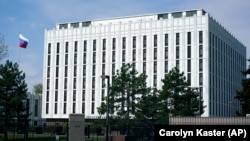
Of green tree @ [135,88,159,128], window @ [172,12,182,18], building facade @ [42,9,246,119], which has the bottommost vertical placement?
green tree @ [135,88,159,128]

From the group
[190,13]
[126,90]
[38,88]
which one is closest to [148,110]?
[126,90]

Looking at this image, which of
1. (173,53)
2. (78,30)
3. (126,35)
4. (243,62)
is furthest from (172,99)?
(243,62)

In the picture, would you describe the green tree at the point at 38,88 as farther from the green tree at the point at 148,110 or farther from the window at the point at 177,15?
the green tree at the point at 148,110

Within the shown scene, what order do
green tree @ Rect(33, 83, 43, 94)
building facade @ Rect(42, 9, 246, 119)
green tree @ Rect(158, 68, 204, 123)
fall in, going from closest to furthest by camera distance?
green tree @ Rect(158, 68, 204, 123) → building facade @ Rect(42, 9, 246, 119) → green tree @ Rect(33, 83, 43, 94)

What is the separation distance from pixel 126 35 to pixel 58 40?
1847 cm

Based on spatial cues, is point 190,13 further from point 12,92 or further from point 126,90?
point 12,92

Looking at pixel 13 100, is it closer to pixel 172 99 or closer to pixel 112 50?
pixel 172 99

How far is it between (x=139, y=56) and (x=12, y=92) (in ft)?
148

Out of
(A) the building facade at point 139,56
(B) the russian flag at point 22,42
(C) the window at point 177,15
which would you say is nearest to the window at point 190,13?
(A) the building facade at point 139,56

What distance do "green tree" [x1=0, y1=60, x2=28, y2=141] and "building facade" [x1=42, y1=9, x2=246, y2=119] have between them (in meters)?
42.3

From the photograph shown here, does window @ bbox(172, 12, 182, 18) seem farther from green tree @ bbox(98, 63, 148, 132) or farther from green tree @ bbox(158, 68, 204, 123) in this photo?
green tree @ bbox(158, 68, 204, 123)

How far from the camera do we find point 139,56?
326 ft

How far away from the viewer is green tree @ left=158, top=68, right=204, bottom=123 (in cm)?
5662


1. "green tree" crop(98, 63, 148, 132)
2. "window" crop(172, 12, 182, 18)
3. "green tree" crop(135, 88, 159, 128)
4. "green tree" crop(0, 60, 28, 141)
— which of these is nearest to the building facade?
"window" crop(172, 12, 182, 18)
